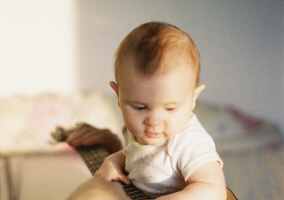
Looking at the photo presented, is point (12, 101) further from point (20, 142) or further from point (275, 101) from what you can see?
point (275, 101)

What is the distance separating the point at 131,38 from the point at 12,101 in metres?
0.98

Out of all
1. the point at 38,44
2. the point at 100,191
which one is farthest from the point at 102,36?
the point at 100,191

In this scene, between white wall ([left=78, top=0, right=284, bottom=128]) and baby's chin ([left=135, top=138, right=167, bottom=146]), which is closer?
baby's chin ([left=135, top=138, right=167, bottom=146])

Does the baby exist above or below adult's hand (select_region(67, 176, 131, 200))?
above

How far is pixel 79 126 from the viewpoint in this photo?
51.6 inches

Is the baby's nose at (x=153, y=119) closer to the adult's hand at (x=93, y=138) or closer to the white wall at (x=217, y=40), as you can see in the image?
the adult's hand at (x=93, y=138)

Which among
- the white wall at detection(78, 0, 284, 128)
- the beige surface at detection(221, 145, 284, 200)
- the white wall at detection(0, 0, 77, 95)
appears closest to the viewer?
the beige surface at detection(221, 145, 284, 200)

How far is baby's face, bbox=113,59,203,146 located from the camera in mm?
654

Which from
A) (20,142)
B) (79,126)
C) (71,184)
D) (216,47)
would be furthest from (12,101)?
(216,47)

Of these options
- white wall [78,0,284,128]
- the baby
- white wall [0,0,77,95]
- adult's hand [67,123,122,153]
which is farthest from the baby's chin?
white wall [0,0,77,95]

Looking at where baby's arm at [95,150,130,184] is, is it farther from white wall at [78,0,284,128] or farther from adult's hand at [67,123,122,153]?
white wall at [78,0,284,128]

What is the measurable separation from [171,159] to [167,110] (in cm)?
9

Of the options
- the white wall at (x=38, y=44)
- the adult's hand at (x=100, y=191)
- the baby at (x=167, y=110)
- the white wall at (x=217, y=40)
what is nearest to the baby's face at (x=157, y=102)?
the baby at (x=167, y=110)

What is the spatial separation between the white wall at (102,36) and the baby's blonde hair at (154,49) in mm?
848
